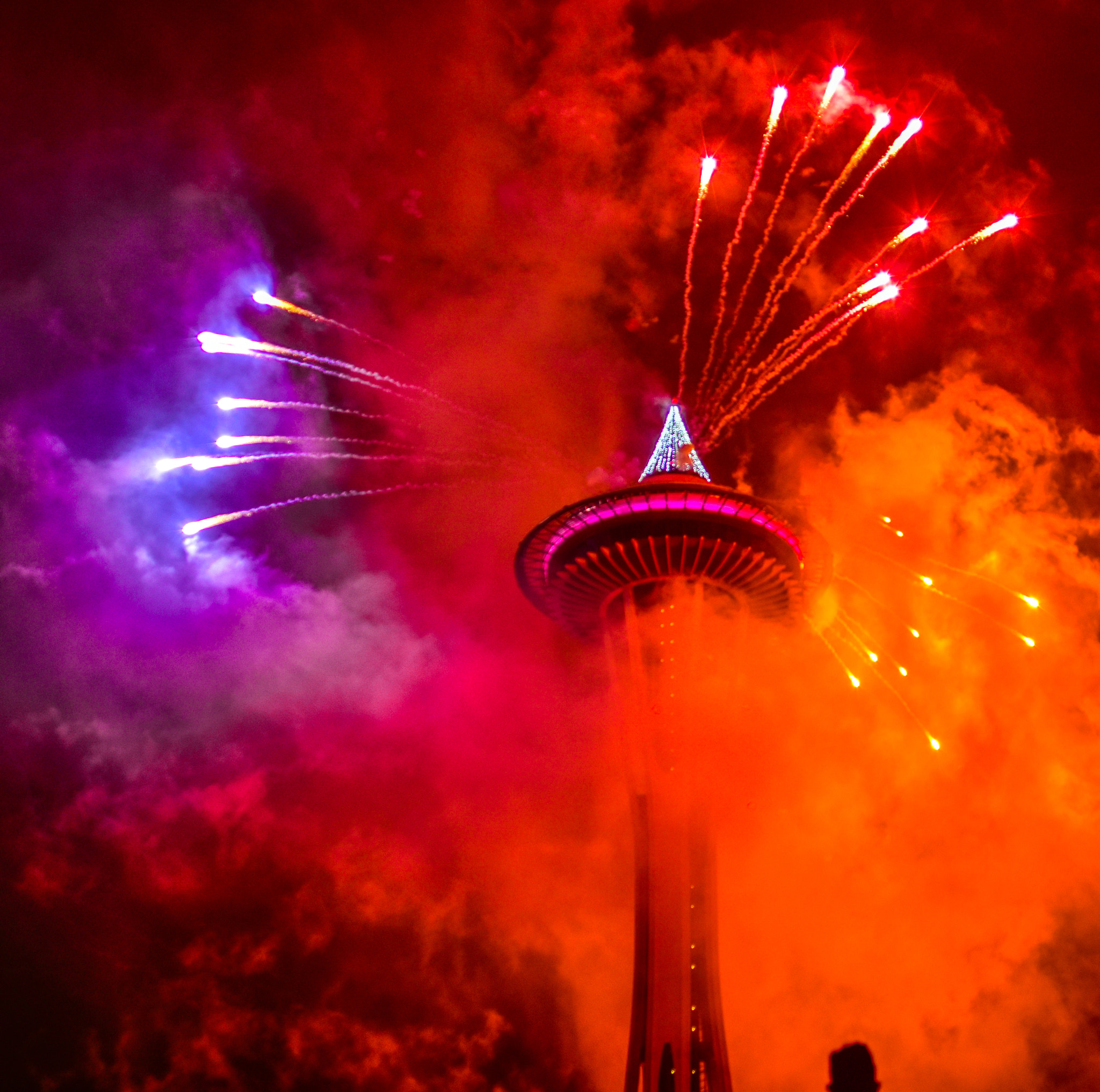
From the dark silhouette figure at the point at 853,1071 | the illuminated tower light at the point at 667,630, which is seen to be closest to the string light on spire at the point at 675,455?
the illuminated tower light at the point at 667,630

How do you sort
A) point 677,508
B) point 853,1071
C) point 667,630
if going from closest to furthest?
point 853,1071 → point 677,508 → point 667,630

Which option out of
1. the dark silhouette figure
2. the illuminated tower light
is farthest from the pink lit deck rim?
the dark silhouette figure

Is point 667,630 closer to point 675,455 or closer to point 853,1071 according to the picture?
point 675,455

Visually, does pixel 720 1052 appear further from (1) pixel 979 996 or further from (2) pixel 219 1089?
(2) pixel 219 1089

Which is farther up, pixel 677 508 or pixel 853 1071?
pixel 677 508

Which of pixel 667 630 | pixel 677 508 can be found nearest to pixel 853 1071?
pixel 677 508

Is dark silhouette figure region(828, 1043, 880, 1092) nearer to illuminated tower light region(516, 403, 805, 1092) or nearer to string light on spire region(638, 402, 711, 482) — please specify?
illuminated tower light region(516, 403, 805, 1092)

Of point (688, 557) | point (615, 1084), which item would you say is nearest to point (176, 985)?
point (615, 1084)

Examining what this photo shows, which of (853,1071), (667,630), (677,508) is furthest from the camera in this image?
(667,630)

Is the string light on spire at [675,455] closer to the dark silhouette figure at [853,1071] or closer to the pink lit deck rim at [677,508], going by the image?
the pink lit deck rim at [677,508]
